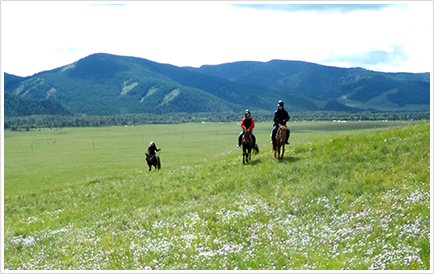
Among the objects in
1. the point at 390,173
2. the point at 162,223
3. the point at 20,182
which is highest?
the point at 390,173

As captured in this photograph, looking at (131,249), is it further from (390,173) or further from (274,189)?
(390,173)

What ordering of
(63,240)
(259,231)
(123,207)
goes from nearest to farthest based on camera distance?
1. (259,231)
2. (63,240)
3. (123,207)

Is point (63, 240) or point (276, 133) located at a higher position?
point (276, 133)

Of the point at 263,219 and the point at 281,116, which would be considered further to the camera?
the point at 281,116

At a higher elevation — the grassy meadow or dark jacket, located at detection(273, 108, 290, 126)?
dark jacket, located at detection(273, 108, 290, 126)

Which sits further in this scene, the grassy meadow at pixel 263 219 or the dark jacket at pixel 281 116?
the dark jacket at pixel 281 116

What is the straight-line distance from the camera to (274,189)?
23125 mm

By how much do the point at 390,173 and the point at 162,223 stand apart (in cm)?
1001

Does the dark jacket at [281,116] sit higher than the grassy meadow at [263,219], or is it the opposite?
the dark jacket at [281,116]

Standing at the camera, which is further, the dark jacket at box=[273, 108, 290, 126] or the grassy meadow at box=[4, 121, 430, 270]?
the dark jacket at box=[273, 108, 290, 126]

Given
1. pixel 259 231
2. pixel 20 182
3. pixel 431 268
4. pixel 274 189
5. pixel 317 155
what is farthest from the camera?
pixel 20 182

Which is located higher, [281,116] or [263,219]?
[281,116]

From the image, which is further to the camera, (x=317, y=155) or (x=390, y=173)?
(x=317, y=155)

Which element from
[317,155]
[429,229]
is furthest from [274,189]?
[429,229]
